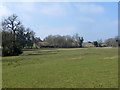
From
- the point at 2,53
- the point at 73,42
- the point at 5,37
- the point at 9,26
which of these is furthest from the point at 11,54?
the point at 73,42

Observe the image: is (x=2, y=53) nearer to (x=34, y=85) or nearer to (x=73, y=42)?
(x=34, y=85)

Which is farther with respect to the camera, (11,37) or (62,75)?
(11,37)

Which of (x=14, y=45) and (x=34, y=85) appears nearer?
(x=34, y=85)

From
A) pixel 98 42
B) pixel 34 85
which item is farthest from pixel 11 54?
pixel 98 42

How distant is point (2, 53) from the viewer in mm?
43406

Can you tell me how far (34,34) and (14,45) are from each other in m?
78.8

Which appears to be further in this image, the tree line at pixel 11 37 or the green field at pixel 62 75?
the tree line at pixel 11 37

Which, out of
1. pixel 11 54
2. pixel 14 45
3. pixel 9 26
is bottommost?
pixel 11 54

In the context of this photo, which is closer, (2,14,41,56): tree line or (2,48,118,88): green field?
(2,48,118,88): green field

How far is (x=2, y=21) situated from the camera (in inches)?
2061

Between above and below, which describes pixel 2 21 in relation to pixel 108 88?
above

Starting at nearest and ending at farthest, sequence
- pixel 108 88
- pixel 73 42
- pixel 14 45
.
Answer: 1. pixel 108 88
2. pixel 14 45
3. pixel 73 42

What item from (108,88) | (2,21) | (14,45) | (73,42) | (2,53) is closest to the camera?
(108,88)

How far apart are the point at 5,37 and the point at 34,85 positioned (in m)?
39.7
